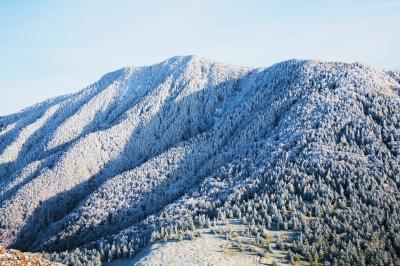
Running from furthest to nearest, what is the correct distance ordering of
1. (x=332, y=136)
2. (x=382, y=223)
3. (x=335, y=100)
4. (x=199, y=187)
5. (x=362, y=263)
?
(x=335, y=100)
(x=199, y=187)
(x=332, y=136)
(x=382, y=223)
(x=362, y=263)

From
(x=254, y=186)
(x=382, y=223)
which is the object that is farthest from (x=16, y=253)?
(x=254, y=186)

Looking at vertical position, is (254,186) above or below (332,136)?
below

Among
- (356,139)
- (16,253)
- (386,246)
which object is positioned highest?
(16,253)

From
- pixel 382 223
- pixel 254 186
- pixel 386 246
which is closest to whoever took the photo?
pixel 386 246

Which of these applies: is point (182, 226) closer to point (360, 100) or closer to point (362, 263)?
point (362, 263)

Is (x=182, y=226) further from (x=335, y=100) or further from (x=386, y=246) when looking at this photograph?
(x=335, y=100)

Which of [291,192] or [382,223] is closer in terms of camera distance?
A: [382,223]
